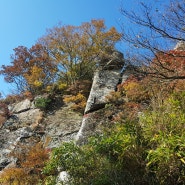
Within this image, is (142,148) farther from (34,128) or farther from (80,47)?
(80,47)

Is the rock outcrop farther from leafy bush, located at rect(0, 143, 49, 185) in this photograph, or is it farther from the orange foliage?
the orange foliage

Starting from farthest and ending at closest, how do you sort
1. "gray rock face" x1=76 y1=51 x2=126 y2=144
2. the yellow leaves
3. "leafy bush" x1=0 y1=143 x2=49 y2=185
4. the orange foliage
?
1. the yellow leaves
2. "gray rock face" x1=76 y1=51 x2=126 y2=144
3. "leafy bush" x1=0 y1=143 x2=49 y2=185
4. the orange foliage

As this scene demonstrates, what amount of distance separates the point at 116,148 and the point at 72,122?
909 centimetres

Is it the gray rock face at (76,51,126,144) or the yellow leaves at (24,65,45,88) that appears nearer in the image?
the gray rock face at (76,51,126,144)

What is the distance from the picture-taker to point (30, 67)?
22562 millimetres

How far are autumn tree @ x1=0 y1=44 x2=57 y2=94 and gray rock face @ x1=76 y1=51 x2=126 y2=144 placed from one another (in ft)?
14.1

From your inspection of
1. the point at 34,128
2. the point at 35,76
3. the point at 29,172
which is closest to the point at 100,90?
the point at 34,128

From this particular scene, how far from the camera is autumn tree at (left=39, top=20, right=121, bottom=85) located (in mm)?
21172

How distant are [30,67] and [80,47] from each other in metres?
4.08

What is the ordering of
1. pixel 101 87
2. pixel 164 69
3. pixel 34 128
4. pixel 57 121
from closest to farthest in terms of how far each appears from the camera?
pixel 164 69, pixel 34 128, pixel 101 87, pixel 57 121

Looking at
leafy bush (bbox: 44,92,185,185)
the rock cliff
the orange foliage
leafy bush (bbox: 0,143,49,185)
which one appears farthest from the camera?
the rock cliff

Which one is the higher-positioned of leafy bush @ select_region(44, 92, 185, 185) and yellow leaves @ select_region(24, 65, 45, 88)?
yellow leaves @ select_region(24, 65, 45, 88)

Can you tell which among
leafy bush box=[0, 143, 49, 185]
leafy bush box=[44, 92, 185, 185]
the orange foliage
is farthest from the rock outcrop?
the orange foliage

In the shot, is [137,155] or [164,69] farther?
[164,69]
